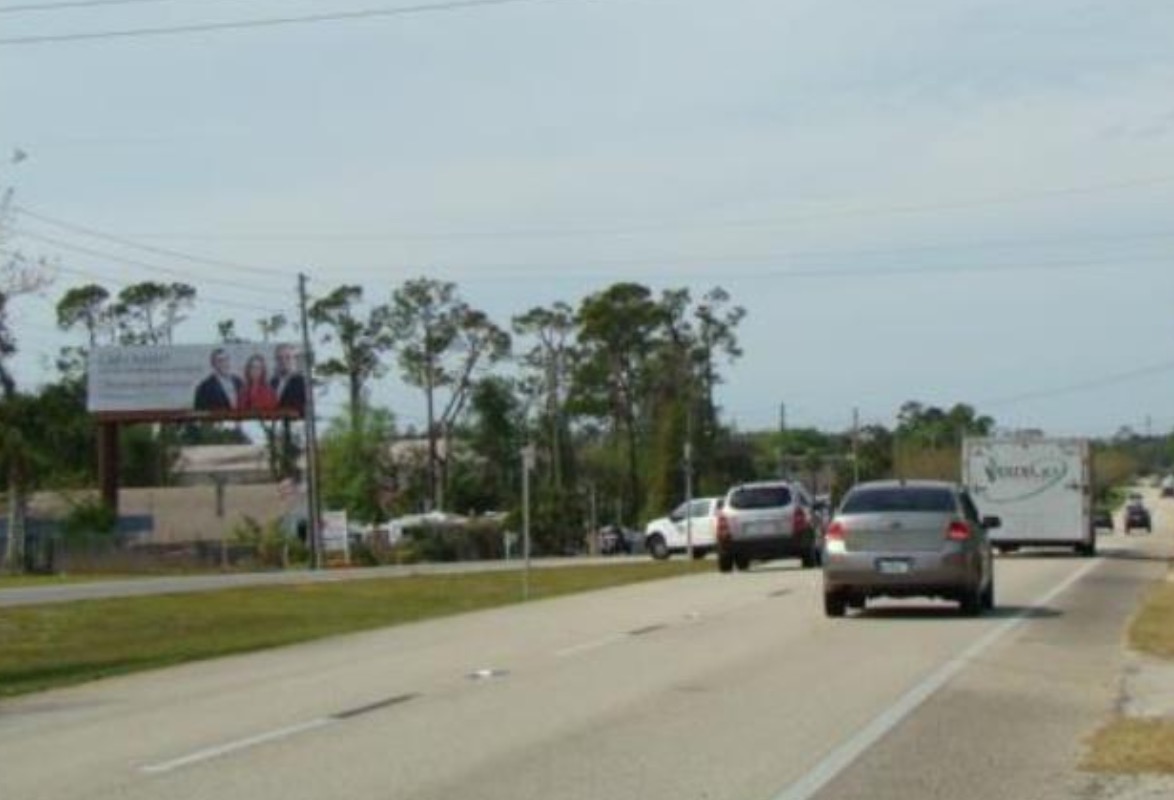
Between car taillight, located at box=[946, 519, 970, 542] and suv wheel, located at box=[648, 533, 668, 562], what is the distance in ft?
115

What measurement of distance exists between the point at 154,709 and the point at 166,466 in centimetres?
11421

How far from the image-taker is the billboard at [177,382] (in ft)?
265

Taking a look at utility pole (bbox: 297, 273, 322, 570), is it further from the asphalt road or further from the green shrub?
the asphalt road

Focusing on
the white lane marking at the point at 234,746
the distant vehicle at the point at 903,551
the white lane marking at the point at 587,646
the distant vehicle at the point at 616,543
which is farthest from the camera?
the distant vehicle at the point at 616,543

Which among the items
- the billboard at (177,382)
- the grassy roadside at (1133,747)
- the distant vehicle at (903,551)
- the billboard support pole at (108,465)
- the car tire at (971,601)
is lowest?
the grassy roadside at (1133,747)

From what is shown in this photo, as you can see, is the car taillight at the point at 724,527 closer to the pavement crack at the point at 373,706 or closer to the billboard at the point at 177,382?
the pavement crack at the point at 373,706

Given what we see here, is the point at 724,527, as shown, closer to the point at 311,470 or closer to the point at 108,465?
the point at 311,470

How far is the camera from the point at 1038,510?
4644 centimetres

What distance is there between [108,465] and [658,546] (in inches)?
1191

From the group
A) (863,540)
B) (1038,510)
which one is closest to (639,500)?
(1038,510)

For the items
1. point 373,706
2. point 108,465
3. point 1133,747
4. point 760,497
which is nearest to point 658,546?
point 760,497

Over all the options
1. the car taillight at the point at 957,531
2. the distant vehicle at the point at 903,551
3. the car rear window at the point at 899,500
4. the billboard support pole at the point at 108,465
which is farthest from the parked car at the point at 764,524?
the billboard support pole at the point at 108,465

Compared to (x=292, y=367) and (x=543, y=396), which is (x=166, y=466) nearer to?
(x=543, y=396)

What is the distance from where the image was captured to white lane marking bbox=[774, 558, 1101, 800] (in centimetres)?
1095
